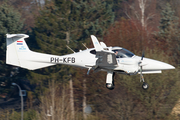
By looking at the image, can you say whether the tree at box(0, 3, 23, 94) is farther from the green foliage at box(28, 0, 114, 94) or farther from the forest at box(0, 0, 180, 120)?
the green foliage at box(28, 0, 114, 94)

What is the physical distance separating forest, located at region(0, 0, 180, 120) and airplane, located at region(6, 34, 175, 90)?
26.2ft

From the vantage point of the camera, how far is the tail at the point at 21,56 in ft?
50.6

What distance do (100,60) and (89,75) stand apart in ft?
52.4

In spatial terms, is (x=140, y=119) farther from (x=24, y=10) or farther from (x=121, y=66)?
(x=24, y=10)

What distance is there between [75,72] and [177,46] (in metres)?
11.7

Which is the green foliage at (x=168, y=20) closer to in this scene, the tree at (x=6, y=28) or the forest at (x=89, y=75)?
the forest at (x=89, y=75)

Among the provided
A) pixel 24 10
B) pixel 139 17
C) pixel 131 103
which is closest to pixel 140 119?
pixel 131 103

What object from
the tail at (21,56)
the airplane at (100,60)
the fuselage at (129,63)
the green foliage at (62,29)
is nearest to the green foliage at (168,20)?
the green foliage at (62,29)

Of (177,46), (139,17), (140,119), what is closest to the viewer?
(140,119)

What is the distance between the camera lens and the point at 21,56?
15.6 meters

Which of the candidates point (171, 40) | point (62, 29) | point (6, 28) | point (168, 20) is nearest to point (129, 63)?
point (171, 40)

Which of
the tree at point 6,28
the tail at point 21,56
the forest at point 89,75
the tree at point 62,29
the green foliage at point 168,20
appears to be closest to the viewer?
the tail at point 21,56

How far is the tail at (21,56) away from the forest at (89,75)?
25.7 feet

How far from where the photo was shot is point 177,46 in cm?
3066
